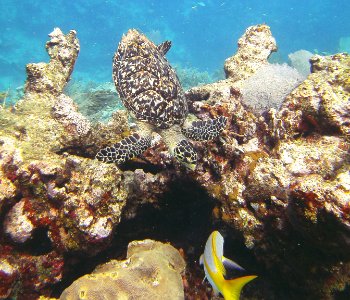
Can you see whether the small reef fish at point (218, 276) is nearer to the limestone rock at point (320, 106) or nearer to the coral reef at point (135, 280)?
the coral reef at point (135, 280)

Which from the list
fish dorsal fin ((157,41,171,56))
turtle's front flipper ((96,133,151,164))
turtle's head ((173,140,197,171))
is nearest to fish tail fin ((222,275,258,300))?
turtle's head ((173,140,197,171))

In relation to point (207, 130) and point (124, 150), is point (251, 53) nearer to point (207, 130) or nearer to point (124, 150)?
point (207, 130)

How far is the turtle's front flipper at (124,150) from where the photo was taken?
384 centimetres

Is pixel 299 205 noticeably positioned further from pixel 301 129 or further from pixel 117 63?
pixel 117 63

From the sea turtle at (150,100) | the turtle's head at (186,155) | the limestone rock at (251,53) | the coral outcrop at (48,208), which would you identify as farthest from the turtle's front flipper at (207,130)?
the limestone rock at (251,53)

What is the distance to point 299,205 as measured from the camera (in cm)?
272

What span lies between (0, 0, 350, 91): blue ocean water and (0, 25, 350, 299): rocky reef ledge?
30247 mm

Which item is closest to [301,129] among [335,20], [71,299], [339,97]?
[339,97]

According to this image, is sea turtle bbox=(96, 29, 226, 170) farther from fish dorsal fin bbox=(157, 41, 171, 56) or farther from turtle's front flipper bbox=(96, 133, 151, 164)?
fish dorsal fin bbox=(157, 41, 171, 56)

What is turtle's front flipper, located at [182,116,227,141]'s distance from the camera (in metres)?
4.20

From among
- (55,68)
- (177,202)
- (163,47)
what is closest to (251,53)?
(163,47)

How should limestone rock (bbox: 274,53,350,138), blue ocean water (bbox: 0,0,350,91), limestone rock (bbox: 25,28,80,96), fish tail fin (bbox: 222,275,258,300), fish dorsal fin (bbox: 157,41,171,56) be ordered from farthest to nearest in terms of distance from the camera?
blue ocean water (bbox: 0,0,350,91), fish dorsal fin (bbox: 157,41,171,56), limestone rock (bbox: 25,28,80,96), limestone rock (bbox: 274,53,350,138), fish tail fin (bbox: 222,275,258,300)

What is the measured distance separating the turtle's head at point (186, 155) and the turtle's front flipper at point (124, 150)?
57cm

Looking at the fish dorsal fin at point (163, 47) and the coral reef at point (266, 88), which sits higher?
the fish dorsal fin at point (163, 47)
